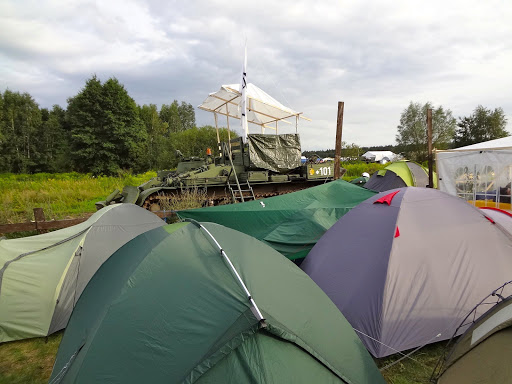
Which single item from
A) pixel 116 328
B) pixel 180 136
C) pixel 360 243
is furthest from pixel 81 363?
pixel 180 136

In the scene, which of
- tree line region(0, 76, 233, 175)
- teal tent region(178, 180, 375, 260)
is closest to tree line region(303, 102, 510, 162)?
tree line region(0, 76, 233, 175)

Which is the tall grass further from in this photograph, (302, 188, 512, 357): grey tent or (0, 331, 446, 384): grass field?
(302, 188, 512, 357): grey tent

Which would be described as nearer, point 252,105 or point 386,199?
point 386,199

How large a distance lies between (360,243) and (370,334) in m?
1.00

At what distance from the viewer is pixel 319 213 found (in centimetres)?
557

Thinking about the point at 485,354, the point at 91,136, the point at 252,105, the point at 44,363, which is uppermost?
the point at 91,136

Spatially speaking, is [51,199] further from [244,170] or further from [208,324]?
[208,324]

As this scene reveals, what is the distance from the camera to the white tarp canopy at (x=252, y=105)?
12117 mm

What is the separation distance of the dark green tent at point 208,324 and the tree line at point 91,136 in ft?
109

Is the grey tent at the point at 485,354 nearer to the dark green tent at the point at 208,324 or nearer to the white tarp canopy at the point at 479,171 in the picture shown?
the dark green tent at the point at 208,324

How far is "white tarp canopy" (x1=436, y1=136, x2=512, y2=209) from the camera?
23.4ft

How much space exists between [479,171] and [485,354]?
22.8 feet

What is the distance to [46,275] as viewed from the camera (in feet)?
12.8

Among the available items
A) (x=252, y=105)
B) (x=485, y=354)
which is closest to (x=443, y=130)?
(x=252, y=105)
